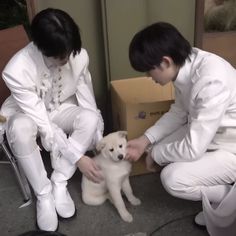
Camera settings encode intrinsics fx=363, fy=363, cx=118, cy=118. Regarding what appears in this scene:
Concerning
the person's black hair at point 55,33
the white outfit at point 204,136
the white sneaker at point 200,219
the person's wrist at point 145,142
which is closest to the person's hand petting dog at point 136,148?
the person's wrist at point 145,142

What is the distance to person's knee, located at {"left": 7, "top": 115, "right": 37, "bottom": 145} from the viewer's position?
132 cm

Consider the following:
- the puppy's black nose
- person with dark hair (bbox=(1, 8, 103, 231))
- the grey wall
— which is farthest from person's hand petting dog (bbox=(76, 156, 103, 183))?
the grey wall

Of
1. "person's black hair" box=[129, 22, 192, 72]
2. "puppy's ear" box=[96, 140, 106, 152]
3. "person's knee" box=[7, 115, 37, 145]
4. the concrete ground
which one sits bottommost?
the concrete ground

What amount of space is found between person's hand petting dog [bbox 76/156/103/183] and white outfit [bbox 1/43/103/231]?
Answer: 0.09 ft

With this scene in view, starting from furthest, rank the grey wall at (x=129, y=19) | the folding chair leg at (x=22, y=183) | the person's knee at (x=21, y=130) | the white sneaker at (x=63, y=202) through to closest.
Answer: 1. the grey wall at (x=129, y=19)
2. the folding chair leg at (x=22, y=183)
3. the white sneaker at (x=63, y=202)
4. the person's knee at (x=21, y=130)

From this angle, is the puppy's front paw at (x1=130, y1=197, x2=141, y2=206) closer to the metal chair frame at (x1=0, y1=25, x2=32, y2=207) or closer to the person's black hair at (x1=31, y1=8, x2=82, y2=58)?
the metal chair frame at (x1=0, y1=25, x2=32, y2=207)

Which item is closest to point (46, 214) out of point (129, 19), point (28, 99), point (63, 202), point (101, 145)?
point (63, 202)

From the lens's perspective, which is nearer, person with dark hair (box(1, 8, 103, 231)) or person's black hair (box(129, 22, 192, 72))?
person's black hair (box(129, 22, 192, 72))

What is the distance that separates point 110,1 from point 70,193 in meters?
0.95

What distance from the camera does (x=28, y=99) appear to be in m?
1.37

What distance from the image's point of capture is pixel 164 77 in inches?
46.9

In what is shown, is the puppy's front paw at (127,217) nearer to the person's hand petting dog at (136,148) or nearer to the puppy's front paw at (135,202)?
the puppy's front paw at (135,202)

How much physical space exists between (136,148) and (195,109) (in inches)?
13.1

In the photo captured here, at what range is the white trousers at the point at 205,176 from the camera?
1204 millimetres
